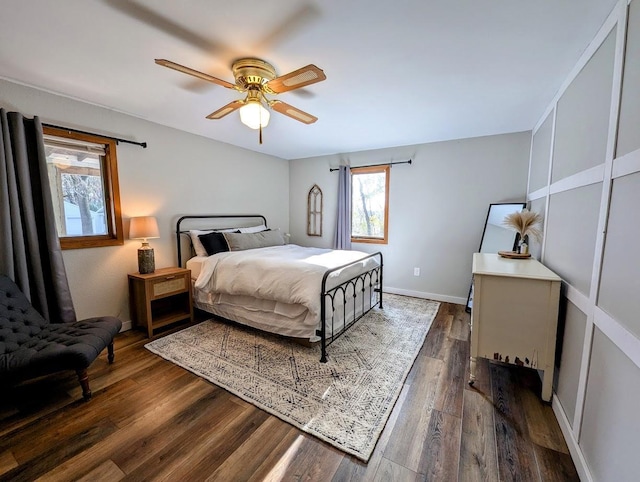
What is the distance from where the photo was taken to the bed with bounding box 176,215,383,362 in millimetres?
2471

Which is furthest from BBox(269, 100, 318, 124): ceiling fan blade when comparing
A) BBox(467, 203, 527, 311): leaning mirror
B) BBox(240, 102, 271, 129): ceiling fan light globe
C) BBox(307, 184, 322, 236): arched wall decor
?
BBox(467, 203, 527, 311): leaning mirror

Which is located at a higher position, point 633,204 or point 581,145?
point 581,145

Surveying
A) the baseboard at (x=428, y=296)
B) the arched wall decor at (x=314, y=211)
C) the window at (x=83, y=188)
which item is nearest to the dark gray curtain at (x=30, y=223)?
the window at (x=83, y=188)

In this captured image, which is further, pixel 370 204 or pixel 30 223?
pixel 370 204

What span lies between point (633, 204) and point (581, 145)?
2.78 ft

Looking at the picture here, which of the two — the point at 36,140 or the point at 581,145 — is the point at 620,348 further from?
the point at 36,140

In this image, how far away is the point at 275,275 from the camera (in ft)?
8.58

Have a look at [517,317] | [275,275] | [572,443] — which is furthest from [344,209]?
[572,443]

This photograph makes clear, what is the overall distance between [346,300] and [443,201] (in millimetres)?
2230

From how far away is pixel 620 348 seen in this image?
110cm

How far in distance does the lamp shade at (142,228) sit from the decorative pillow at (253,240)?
0.92 m

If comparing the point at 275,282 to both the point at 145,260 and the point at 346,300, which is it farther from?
the point at 145,260

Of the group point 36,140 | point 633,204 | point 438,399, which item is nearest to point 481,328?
point 438,399

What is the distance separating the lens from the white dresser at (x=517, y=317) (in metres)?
1.80
